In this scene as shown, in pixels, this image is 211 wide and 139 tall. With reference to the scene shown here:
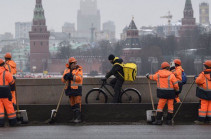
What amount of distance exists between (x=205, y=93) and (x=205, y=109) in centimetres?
35

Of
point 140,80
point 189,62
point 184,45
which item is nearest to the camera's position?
point 140,80

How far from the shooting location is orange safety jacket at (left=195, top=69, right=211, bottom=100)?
14.4 meters

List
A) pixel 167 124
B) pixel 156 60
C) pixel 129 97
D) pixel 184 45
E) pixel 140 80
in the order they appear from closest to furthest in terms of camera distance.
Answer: pixel 167 124 → pixel 129 97 → pixel 140 80 → pixel 156 60 → pixel 184 45

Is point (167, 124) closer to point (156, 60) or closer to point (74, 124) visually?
point (74, 124)

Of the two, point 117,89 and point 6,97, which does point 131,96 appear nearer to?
point 117,89

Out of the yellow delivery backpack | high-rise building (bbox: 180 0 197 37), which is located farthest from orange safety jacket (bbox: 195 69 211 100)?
high-rise building (bbox: 180 0 197 37)

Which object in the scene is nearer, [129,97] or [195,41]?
[129,97]

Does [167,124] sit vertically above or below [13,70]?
below

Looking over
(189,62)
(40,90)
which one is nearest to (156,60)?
(189,62)

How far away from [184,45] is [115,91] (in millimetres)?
154741

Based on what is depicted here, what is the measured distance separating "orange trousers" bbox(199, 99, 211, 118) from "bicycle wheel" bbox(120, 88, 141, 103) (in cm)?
284

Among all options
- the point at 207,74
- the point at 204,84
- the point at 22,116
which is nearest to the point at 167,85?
the point at 204,84

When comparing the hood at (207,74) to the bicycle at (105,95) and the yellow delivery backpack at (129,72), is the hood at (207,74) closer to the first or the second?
the yellow delivery backpack at (129,72)

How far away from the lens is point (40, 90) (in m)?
18.6
